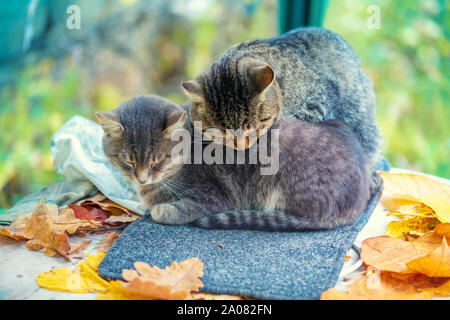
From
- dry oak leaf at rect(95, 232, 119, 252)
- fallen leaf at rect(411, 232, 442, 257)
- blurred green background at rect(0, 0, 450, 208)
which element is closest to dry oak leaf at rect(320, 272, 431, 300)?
fallen leaf at rect(411, 232, 442, 257)

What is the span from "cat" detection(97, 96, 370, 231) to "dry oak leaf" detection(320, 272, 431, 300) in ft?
1.18

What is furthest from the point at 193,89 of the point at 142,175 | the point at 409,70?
the point at 409,70

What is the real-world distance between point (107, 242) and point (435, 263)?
3.70 ft

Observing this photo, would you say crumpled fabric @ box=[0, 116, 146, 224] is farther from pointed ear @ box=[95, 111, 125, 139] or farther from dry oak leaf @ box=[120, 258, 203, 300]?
dry oak leaf @ box=[120, 258, 203, 300]

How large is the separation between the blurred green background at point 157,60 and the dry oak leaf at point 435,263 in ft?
5.53

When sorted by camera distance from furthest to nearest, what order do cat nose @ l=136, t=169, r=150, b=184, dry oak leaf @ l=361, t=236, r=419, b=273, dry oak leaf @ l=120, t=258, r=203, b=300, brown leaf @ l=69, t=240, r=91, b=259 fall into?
cat nose @ l=136, t=169, r=150, b=184 < brown leaf @ l=69, t=240, r=91, b=259 < dry oak leaf @ l=361, t=236, r=419, b=273 < dry oak leaf @ l=120, t=258, r=203, b=300

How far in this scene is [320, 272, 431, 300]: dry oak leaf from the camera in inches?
44.7

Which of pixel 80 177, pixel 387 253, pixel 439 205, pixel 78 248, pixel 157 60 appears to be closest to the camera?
pixel 387 253

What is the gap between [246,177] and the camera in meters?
1.70

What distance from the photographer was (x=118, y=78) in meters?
3.73

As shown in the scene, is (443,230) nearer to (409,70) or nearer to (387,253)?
(387,253)

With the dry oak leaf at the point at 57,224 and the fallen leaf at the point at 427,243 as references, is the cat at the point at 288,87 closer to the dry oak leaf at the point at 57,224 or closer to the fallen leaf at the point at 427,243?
the fallen leaf at the point at 427,243

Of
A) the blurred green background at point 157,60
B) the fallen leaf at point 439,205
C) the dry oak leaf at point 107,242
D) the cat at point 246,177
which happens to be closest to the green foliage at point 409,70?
the blurred green background at point 157,60
